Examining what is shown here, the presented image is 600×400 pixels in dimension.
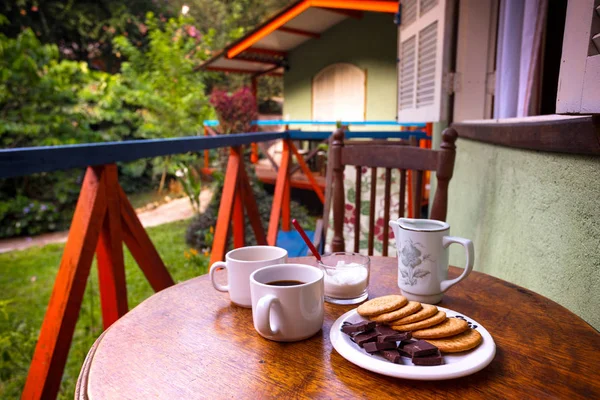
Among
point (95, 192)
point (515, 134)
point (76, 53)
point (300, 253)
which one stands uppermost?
point (76, 53)

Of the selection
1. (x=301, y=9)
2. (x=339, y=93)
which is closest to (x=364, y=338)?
(x=301, y=9)

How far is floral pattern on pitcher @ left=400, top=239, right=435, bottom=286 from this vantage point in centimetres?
82

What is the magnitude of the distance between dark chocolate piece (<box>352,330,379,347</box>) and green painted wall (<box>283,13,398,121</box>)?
6.23m

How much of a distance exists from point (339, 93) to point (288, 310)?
7085 millimetres

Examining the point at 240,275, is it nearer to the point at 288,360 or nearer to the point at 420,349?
the point at 288,360

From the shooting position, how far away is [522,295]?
898 millimetres

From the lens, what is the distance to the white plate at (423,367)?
0.56 metres

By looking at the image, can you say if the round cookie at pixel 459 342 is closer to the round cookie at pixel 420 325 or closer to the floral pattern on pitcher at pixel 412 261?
the round cookie at pixel 420 325

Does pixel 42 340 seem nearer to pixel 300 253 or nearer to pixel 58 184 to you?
pixel 300 253

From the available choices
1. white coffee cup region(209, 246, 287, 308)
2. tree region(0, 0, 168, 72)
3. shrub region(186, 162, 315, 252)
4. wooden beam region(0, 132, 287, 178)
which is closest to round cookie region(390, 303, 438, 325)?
white coffee cup region(209, 246, 287, 308)

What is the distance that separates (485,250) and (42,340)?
1.61 meters

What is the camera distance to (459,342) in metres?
0.62

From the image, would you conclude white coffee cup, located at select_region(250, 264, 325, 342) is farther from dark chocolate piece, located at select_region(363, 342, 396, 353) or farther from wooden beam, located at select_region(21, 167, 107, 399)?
wooden beam, located at select_region(21, 167, 107, 399)

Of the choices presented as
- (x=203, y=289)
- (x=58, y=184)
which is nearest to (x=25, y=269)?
(x=58, y=184)
